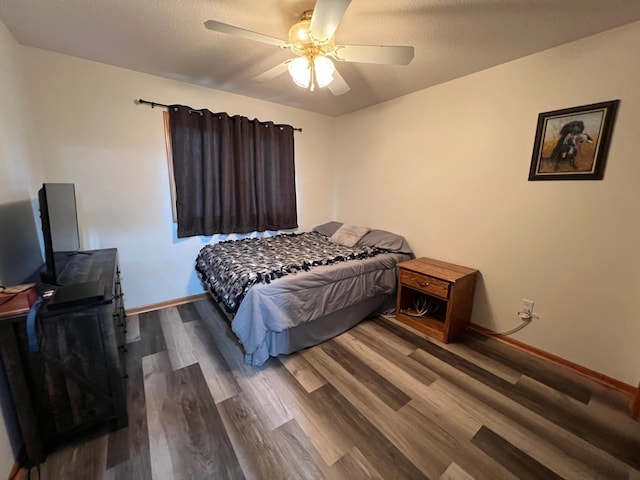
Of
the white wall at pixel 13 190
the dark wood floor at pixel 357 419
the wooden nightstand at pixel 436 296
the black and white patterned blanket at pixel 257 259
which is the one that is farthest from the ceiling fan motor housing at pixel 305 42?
the dark wood floor at pixel 357 419

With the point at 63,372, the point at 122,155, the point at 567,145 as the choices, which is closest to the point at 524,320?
the point at 567,145

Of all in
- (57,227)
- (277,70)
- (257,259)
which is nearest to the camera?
(57,227)

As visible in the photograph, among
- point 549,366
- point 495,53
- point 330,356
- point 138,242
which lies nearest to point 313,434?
point 330,356

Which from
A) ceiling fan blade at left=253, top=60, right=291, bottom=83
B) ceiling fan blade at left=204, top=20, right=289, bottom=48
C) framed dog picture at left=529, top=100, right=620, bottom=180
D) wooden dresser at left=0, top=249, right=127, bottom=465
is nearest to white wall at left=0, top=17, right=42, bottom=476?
wooden dresser at left=0, top=249, right=127, bottom=465

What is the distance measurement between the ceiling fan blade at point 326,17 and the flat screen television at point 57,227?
1.64m

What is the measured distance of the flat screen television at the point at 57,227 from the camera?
4.41 ft

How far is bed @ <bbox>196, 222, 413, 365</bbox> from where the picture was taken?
6.34ft

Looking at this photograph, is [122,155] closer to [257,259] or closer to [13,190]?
[13,190]

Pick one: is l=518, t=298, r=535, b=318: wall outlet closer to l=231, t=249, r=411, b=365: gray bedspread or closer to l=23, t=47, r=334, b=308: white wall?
l=231, t=249, r=411, b=365: gray bedspread

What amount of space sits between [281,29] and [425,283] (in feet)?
7.68

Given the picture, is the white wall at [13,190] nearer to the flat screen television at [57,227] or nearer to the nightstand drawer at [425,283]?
the flat screen television at [57,227]

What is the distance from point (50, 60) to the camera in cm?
212

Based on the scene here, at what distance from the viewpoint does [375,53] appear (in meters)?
1.53

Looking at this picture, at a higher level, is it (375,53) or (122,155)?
(375,53)
